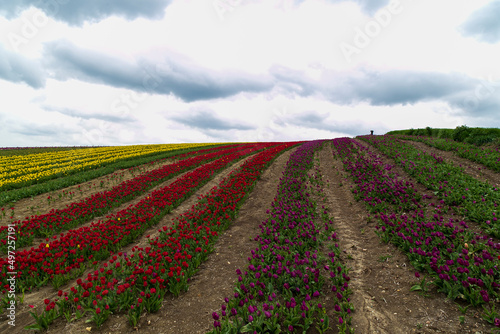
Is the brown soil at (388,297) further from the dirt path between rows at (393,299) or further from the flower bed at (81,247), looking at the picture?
the flower bed at (81,247)

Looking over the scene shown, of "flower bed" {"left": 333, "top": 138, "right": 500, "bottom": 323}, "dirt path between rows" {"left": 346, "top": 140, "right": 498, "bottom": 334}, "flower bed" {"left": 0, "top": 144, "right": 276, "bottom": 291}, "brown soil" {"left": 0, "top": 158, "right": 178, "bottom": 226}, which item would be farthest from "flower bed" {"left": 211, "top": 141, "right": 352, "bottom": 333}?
"brown soil" {"left": 0, "top": 158, "right": 178, "bottom": 226}

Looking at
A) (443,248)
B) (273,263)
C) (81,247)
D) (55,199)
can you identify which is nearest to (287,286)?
(273,263)

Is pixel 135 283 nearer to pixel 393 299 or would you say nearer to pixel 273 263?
pixel 273 263

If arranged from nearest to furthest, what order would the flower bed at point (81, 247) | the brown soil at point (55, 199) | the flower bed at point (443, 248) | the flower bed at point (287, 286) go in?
the flower bed at point (287, 286), the flower bed at point (443, 248), the flower bed at point (81, 247), the brown soil at point (55, 199)

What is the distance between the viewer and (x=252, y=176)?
14.7 metres

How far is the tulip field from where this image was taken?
166 inches

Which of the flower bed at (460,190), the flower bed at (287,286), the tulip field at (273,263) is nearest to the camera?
the flower bed at (287,286)

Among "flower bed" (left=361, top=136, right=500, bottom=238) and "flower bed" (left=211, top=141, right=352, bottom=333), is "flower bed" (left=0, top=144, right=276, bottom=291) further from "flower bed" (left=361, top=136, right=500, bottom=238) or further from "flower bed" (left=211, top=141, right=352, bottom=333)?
"flower bed" (left=361, top=136, right=500, bottom=238)

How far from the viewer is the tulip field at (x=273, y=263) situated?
4219mm

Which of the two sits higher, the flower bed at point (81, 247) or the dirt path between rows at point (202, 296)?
the flower bed at point (81, 247)

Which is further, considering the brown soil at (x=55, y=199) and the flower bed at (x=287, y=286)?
the brown soil at (x=55, y=199)

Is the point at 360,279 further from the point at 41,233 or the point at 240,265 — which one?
the point at 41,233

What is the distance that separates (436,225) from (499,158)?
11861 mm

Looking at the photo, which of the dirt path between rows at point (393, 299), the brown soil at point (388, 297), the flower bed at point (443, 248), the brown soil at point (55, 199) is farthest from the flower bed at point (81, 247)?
the flower bed at point (443, 248)
